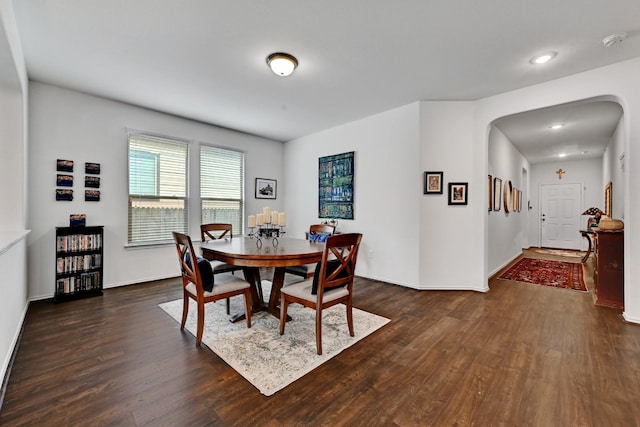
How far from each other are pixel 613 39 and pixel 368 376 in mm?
3498

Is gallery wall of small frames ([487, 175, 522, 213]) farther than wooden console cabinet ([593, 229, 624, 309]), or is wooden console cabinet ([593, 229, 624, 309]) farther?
gallery wall of small frames ([487, 175, 522, 213])

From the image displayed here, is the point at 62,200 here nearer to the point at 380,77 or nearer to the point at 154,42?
the point at 154,42

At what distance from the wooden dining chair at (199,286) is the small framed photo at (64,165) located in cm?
235

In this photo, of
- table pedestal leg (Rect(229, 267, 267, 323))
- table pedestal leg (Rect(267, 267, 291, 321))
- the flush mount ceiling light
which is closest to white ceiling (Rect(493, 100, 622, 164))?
the flush mount ceiling light

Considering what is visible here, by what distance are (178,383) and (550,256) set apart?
26.7ft

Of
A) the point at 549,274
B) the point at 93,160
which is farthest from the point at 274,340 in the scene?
the point at 549,274

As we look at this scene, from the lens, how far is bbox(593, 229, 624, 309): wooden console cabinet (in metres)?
3.19

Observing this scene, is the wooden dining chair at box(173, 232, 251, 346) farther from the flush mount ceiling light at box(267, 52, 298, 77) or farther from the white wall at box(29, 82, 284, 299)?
the white wall at box(29, 82, 284, 299)

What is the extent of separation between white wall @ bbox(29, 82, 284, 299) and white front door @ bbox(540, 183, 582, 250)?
31.1 feet

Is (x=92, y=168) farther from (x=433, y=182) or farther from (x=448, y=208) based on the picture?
(x=448, y=208)

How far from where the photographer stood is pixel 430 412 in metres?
1.58

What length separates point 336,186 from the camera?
5062 mm

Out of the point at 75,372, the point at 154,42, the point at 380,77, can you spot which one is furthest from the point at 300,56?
the point at 75,372

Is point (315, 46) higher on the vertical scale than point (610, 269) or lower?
higher
